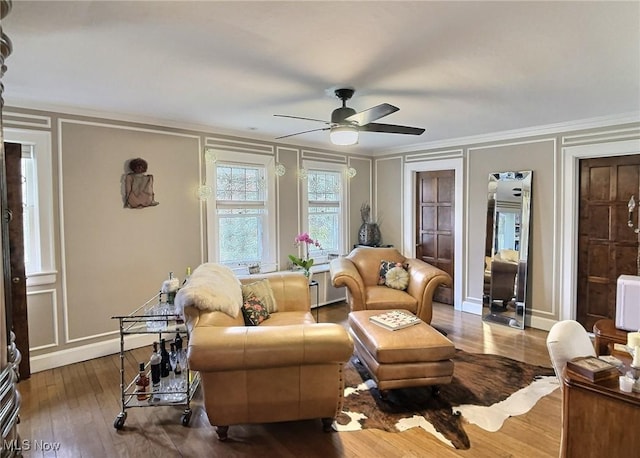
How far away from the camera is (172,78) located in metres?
2.64

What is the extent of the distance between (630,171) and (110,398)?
17.2 ft

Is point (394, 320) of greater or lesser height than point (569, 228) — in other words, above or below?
below

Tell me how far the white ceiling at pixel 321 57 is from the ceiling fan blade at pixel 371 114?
0.25 meters

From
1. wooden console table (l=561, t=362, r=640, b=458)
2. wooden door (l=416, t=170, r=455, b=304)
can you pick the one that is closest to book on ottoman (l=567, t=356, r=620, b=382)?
wooden console table (l=561, t=362, r=640, b=458)

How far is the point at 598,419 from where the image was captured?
60.2 inches

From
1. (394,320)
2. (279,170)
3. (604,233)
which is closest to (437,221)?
(604,233)

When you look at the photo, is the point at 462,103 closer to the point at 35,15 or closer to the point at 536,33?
the point at 536,33

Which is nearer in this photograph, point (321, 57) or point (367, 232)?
point (321, 57)

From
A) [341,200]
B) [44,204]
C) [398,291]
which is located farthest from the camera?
[341,200]

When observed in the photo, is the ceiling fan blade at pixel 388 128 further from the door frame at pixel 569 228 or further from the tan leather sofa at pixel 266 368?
the door frame at pixel 569 228

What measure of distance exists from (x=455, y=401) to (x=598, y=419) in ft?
4.22

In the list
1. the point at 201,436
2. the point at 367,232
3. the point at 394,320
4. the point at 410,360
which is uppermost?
the point at 367,232

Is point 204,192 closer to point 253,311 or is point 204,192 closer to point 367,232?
point 253,311

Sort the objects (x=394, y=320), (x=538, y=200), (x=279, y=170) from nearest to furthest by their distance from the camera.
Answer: (x=394, y=320), (x=538, y=200), (x=279, y=170)
